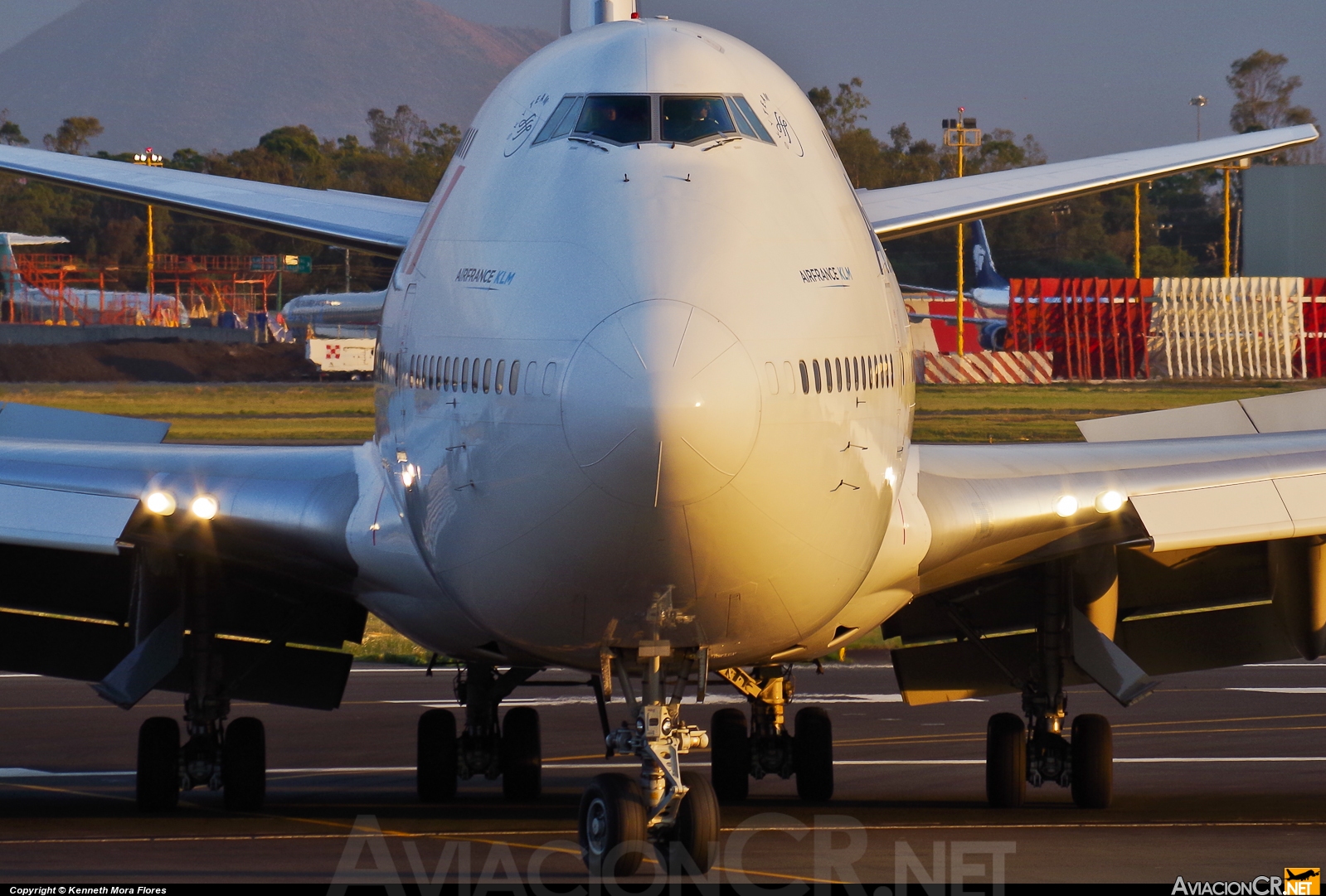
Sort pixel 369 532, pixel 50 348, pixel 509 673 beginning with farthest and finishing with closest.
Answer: pixel 50 348
pixel 509 673
pixel 369 532

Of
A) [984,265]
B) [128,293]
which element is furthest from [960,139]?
[128,293]

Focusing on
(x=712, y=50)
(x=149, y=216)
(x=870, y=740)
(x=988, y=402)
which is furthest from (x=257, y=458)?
(x=149, y=216)

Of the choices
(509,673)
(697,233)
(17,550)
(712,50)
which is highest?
(712,50)

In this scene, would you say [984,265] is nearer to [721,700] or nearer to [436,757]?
[721,700]

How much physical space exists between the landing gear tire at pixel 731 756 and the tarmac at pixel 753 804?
1.10 ft

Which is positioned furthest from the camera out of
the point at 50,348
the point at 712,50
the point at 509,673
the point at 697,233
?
the point at 50,348

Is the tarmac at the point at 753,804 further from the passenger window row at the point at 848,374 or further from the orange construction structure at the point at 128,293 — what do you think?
the orange construction structure at the point at 128,293

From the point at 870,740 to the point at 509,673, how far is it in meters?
6.27

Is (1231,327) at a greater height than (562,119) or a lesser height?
lesser

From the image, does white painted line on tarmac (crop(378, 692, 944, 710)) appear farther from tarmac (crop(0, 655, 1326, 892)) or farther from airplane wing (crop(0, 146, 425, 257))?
airplane wing (crop(0, 146, 425, 257))

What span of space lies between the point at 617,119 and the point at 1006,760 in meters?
6.95

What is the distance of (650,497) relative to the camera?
833 cm

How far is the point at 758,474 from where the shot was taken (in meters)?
8.62

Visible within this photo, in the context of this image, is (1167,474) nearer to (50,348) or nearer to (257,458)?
(257,458)
